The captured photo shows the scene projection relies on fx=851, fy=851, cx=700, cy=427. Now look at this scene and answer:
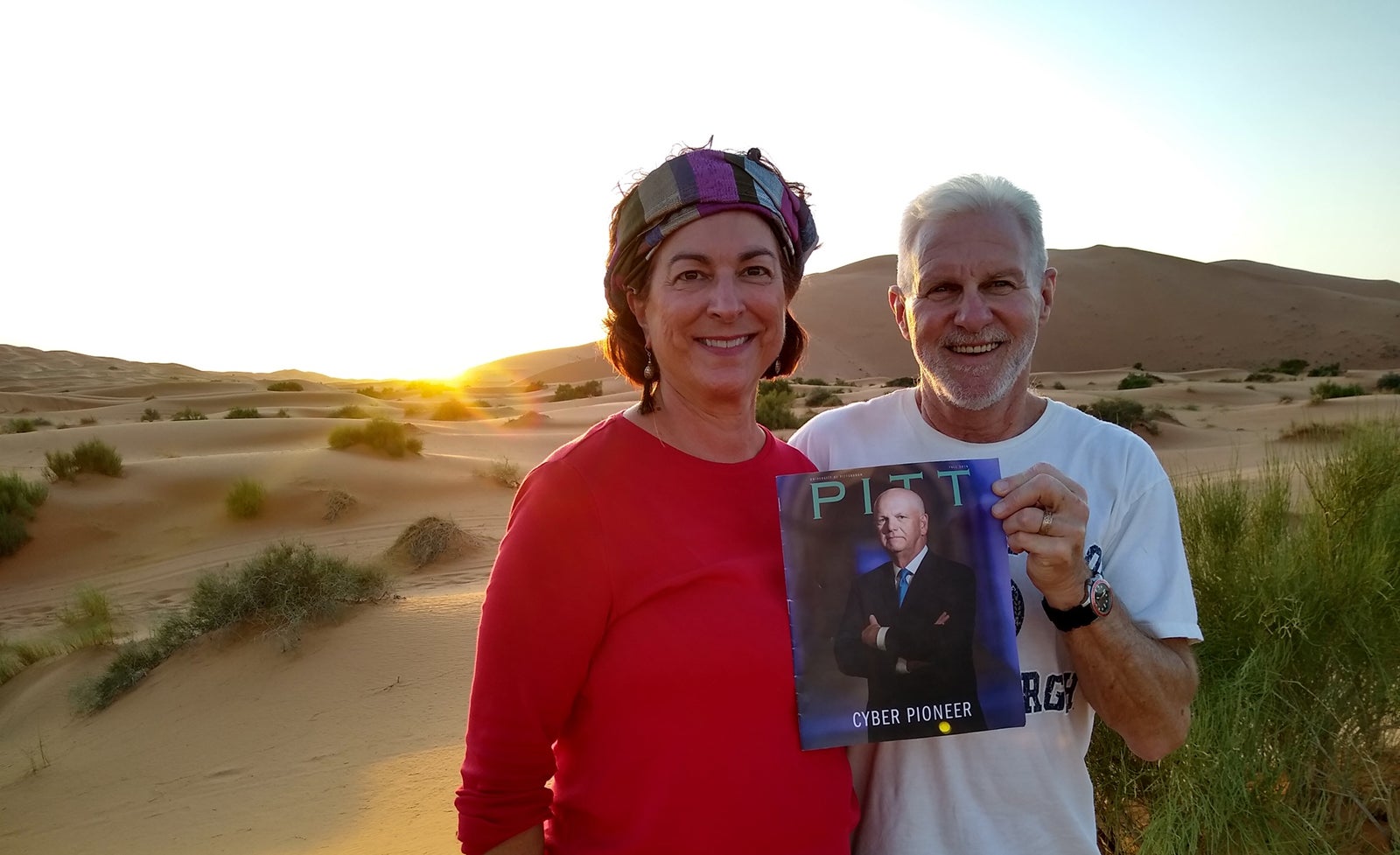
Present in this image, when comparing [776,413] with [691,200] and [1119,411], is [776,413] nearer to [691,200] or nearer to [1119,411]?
[1119,411]

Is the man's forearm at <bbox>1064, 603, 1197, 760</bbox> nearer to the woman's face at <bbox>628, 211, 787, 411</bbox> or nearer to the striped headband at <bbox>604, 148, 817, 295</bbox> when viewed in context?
the woman's face at <bbox>628, 211, 787, 411</bbox>

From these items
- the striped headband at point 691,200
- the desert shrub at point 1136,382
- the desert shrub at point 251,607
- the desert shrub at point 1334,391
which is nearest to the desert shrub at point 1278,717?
the striped headband at point 691,200

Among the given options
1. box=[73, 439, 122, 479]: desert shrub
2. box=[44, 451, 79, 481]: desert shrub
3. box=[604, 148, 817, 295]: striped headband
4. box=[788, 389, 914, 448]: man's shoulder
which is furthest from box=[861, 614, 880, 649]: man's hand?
box=[73, 439, 122, 479]: desert shrub

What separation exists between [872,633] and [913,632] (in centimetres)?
10

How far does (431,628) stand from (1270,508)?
6467mm

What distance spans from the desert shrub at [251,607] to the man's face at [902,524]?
22.3 ft

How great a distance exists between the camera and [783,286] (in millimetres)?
2170

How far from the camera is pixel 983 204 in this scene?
2428 mm

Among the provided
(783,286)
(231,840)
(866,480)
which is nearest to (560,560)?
(866,480)

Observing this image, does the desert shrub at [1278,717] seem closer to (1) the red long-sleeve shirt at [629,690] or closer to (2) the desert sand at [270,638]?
(1) the red long-sleeve shirt at [629,690]

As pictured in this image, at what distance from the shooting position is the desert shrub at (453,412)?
31875mm

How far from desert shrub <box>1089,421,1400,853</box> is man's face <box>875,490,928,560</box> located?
2135mm

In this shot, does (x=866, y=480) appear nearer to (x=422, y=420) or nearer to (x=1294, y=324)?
(x=422, y=420)

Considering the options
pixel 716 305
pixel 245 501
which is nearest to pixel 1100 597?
pixel 716 305
